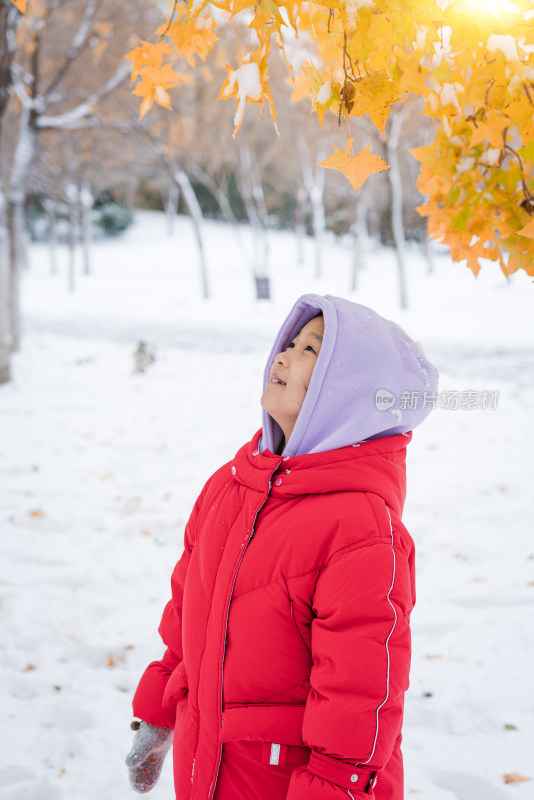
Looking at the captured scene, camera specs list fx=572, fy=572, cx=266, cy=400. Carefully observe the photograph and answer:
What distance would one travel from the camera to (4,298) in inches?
283

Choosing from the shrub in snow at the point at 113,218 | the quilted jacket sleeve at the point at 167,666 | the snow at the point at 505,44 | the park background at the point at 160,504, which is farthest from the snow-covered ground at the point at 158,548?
the shrub in snow at the point at 113,218

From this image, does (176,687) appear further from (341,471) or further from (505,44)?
(505,44)

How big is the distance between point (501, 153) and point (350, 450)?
4.35 ft

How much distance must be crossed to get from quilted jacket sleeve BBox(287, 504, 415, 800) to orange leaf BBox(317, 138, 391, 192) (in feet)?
2.96

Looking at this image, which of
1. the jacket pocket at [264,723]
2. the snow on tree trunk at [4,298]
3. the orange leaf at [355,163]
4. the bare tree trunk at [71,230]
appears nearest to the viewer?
the jacket pocket at [264,723]

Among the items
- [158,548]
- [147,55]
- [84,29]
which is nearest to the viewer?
[147,55]

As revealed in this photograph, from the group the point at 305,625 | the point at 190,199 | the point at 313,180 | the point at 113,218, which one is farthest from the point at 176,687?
the point at 113,218

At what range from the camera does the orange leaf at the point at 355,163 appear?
1.49 metres

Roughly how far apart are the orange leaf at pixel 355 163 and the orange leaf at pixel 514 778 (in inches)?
89.3

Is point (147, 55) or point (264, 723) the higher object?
point (147, 55)

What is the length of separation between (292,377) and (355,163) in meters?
0.59

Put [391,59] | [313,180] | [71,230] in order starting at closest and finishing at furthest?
[391,59], [71,230], [313,180]

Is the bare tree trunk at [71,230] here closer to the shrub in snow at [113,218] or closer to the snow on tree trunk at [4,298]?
the shrub in snow at [113,218]

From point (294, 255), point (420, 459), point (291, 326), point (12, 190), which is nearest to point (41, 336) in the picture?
point (12, 190)
